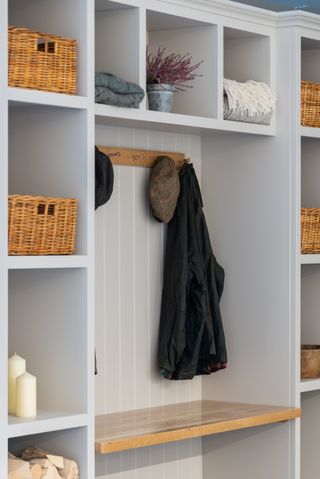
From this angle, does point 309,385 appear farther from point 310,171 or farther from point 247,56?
point 247,56

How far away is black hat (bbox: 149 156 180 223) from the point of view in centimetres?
458

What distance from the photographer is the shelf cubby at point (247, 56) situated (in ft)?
15.6

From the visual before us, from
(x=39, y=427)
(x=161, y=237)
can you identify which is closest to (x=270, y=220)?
(x=161, y=237)

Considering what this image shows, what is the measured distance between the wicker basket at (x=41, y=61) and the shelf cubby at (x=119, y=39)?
1.27ft

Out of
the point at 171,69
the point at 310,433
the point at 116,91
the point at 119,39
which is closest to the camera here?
the point at 116,91

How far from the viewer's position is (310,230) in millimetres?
4816

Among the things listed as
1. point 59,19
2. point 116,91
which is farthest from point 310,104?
point 59,19

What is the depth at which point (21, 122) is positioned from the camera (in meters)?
3.97

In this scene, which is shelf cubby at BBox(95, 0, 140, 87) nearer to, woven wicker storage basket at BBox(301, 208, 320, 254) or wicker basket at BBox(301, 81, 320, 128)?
wicker basket at BBox(301, 81, 320, 128)

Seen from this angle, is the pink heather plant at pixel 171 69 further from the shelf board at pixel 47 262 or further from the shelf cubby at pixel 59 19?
the shelf board at pixel 47 262

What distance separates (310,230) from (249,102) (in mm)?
668

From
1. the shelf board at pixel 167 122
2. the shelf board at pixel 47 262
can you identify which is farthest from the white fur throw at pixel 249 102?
the shelf board at pixel 47 262

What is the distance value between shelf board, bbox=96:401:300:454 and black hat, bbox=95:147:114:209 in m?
0.90

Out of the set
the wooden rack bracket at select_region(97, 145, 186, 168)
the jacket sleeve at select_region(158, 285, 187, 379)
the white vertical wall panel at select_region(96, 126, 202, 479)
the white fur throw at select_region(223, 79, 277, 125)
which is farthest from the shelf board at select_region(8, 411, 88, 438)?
the white fur throw at select_region(223, 79, 277, 125)
